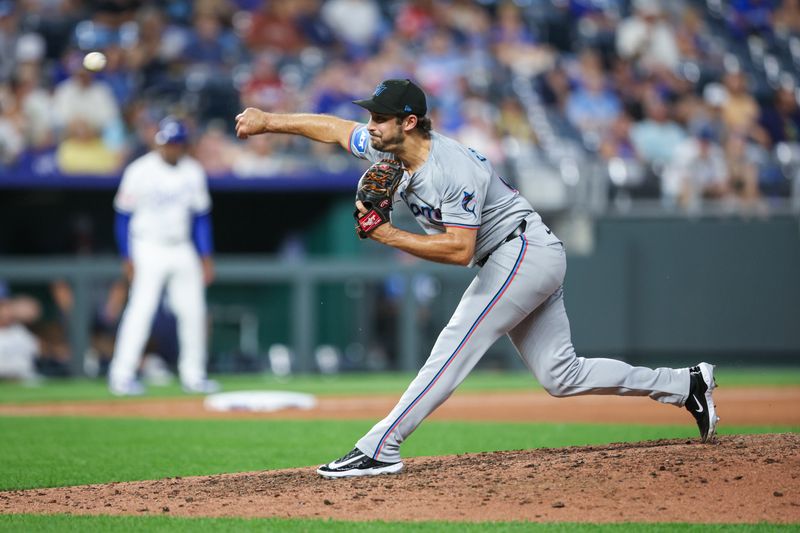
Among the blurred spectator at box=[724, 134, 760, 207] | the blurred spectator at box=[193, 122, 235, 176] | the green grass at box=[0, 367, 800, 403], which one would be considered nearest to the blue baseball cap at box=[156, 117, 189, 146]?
the green grass at box=[0, 367, 800, 403]

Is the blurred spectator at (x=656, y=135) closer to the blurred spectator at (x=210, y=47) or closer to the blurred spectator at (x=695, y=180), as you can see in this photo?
the blurred spectator at (x=695, y=180)

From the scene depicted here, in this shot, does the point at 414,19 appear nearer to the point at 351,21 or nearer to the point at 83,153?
the point at 351,21

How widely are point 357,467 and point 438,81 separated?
10068 mm

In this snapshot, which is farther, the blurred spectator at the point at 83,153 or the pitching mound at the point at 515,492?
the blurred spectator at the point at 83,153

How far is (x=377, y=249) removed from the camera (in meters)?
13.1

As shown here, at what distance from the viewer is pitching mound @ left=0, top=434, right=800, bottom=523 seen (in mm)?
4246

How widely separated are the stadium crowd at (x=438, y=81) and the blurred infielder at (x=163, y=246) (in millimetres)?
2287

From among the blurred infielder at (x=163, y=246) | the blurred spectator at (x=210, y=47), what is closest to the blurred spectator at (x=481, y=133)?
the blurred spectator at (x=210, y=47)

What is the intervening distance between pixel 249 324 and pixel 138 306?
290 centimetres

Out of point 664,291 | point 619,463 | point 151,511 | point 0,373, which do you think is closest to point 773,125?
point 664,291

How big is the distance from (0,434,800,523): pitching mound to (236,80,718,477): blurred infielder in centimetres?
28

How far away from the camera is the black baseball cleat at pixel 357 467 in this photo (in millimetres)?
4957

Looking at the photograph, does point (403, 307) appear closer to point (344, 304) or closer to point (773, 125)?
point (344, 304)

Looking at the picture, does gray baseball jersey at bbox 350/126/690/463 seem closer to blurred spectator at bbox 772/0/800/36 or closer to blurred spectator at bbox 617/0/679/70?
blurred spectator at bbox 617/0/679/70
